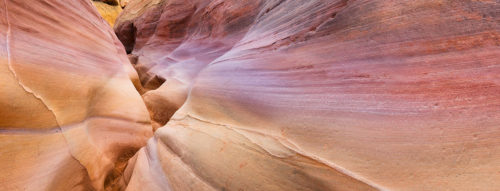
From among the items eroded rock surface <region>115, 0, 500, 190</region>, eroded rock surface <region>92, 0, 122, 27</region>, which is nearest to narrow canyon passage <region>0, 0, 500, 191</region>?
eroded rock surface <region>115, 0, 500, 190</region>

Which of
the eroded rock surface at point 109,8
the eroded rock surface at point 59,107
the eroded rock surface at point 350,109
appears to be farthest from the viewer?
the eroded rock surface at point 109,8

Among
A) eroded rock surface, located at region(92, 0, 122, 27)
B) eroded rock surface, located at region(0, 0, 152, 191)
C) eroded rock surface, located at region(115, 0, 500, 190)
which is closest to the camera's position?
eroded rock surface, located at region(115, 0, 500, 190)

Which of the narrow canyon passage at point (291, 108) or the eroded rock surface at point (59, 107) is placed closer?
the narrow canyon passage at point (291, 108)

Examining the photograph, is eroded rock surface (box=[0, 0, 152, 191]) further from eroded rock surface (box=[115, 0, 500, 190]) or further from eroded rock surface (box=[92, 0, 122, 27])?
eroded rock surface (box=[92, 0, 122, 27])

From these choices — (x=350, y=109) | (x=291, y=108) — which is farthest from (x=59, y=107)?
(x=350, y=109)

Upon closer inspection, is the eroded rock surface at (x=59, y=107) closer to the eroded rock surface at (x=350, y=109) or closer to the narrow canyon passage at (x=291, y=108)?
the narrow canyon passage at (x=291, y=108)

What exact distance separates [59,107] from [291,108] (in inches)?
66.7

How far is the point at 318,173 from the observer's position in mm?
922

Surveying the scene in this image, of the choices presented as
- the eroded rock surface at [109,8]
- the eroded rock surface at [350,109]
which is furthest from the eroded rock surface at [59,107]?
the eroded rock surface at [109,8]

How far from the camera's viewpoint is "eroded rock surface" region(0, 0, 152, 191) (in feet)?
3.90

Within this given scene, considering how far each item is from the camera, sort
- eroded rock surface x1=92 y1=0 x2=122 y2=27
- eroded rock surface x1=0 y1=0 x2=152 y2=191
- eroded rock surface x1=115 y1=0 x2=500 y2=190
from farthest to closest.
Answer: eroded rock surface x1=92 y1=0 x2=122 y2=27, eroded rock surface x1=0 y1=0 x2=152 y2=191, eroded rock surface x1=115 y1=0 x2=500 y2=190

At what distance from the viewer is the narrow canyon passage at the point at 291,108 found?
85cm

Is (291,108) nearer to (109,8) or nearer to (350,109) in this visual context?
(350,109)

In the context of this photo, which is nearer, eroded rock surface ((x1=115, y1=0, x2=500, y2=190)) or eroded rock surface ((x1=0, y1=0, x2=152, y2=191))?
eroded rock surface ((x1=115, y1=0, x2=500, y2=190))
